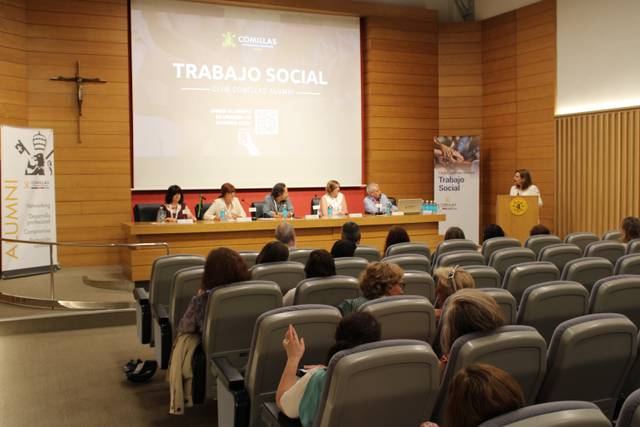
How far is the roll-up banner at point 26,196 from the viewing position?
7.41 metres

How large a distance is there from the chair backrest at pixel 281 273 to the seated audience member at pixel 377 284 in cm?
79

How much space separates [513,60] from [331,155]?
11.5ft

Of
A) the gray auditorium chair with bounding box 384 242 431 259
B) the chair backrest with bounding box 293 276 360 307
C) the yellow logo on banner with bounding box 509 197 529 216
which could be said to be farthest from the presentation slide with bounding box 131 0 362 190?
the chair backrest with bounding box 293 276 360 307

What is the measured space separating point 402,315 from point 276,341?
1.86 feet

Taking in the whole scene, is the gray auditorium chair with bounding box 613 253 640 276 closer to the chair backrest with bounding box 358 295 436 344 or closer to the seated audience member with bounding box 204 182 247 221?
the chair backrest with bounding box 358 295 436 344

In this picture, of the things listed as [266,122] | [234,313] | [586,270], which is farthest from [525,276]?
[266,122]

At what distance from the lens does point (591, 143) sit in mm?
9703

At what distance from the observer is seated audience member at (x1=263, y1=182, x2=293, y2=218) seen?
8.23 m

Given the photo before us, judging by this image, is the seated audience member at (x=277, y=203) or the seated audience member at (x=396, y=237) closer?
the seated audience member at (x=396, y=237)

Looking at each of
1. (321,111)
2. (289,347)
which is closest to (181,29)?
(321,111)

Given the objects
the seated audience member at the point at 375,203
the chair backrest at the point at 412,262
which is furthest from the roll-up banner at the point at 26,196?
the chair backrest at the point at 412,262

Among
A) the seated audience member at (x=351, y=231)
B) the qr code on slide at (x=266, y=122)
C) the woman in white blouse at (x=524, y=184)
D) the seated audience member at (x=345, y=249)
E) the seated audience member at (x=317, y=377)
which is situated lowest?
the seated audience member at (x=317, y=377)

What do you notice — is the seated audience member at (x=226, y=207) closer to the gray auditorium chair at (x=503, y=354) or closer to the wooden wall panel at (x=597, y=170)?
the wooden wall panel at (x=597, y=170)

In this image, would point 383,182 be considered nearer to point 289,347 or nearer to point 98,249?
point 98,249
